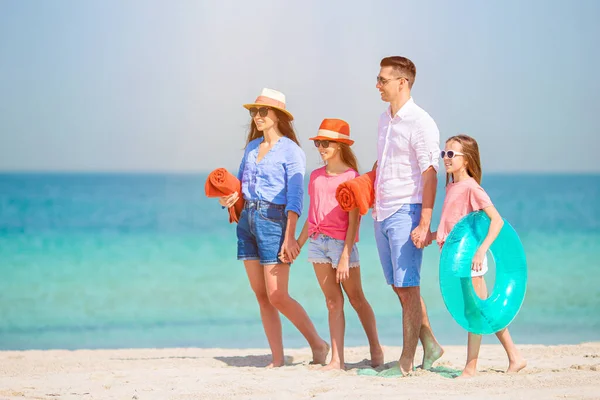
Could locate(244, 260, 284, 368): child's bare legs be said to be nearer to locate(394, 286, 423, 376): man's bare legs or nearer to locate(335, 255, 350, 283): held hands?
locate(335, 255, 350, 283): held hands

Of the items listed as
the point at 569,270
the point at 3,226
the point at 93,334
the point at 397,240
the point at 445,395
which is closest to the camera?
the point at 445,395

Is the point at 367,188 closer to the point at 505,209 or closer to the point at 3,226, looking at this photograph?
the point at 3,226

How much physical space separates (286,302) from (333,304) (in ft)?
1.06

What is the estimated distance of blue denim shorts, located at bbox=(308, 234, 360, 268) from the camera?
486 centimetres

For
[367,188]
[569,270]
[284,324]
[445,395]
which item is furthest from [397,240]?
[569,270]

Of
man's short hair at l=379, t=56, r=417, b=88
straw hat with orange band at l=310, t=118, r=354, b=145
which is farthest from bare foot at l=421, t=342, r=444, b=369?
man's short hair at l=379, t=56, r=417, b=88

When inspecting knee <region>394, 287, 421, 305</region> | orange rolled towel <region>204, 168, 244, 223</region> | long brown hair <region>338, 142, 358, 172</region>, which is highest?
long brown hair <region>338, 142, 358, 172</region>

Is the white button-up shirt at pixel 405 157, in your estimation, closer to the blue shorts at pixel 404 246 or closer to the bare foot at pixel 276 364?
the blue shorts at pixel 404 246

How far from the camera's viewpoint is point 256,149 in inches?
205

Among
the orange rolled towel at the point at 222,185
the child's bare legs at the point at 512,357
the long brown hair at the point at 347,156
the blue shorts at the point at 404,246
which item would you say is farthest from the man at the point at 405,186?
the orange rolled towel at the point at 222,185

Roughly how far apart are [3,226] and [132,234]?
195 inches

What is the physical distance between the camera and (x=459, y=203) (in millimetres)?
4535

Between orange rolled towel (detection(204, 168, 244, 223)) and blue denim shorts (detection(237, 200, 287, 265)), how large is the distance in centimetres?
10

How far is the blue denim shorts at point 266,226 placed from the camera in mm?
5027
